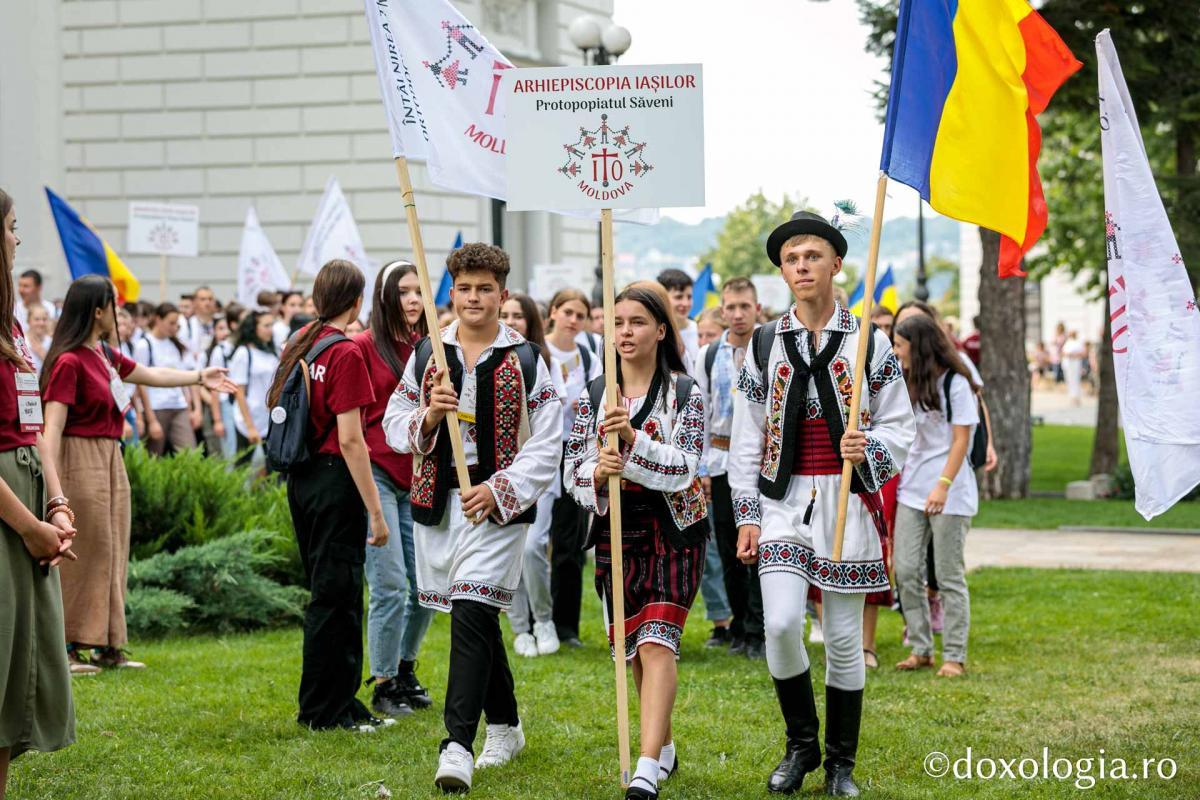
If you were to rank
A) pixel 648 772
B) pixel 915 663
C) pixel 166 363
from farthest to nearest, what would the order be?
pixel 166 363 → pixel 915 663 → pixel 648 772

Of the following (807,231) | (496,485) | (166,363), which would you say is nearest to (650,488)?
(496,485)

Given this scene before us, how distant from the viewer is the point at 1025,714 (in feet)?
24.7

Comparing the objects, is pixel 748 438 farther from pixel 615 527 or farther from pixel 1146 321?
pixel 1146 321

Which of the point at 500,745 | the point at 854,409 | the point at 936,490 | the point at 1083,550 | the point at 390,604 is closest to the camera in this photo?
the point at 854,409

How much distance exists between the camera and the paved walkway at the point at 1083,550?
13750 mm

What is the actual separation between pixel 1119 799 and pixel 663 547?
2.01 metres

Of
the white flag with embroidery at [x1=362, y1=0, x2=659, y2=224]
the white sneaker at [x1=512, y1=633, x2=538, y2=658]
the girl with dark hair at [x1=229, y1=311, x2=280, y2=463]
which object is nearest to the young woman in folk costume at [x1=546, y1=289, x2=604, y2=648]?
the white sneaker at [x1=512, y1=633, x2=538, y2=658]

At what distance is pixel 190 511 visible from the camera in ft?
35.1

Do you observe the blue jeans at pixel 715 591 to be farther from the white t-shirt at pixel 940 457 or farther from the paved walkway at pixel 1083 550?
the paved walkway at pixel 1083 550

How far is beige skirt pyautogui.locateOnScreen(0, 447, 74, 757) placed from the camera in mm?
4973

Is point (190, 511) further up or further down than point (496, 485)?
Answer: further down

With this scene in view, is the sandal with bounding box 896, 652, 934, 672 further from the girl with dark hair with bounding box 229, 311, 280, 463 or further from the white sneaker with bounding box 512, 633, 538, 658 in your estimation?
the girl with dark hair with bounding box 229, 311, 280, 463

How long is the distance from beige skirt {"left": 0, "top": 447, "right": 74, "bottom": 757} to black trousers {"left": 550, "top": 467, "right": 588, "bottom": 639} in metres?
4.89

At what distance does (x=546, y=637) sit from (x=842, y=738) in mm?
Result: 3785
